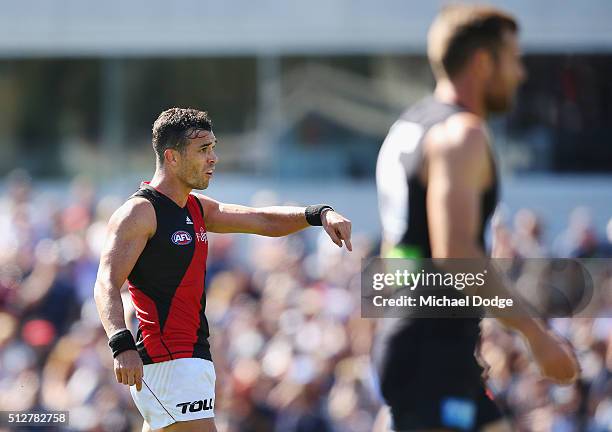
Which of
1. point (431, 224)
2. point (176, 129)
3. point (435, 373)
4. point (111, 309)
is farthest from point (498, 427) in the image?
point (176, 129)

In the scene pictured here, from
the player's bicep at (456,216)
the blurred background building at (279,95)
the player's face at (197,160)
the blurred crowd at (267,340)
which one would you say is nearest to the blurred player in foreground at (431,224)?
the player's bicep at (456,216)

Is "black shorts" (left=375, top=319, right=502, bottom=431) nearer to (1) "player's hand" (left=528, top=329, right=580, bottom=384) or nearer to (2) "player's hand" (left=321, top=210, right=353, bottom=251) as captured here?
(1) "player's hand" (left=528, top=329, right=580, bottom=384)

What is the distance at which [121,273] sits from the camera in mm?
5543

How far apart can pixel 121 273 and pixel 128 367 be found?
0.48 m

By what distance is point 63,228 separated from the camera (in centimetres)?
1314

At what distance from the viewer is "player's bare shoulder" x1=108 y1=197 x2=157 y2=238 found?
5559mm

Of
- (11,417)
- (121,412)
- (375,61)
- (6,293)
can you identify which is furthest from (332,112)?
(11,417)

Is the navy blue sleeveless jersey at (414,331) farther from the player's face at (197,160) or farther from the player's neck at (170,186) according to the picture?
the player's neck at (170,186)

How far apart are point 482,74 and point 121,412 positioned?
608 centimetres

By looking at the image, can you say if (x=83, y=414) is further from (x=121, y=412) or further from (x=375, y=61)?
(x=375, y=61)

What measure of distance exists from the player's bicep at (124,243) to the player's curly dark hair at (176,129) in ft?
1.11

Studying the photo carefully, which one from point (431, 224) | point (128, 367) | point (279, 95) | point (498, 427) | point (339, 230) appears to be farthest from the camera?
point (279, 95)

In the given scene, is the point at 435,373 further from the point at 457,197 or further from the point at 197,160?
the point at 197,160

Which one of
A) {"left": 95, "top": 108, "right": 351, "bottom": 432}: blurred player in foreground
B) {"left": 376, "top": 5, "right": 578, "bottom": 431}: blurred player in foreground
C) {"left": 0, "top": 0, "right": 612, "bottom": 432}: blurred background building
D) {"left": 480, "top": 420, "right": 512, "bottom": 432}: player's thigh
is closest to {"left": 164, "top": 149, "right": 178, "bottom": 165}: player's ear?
{"left": 95, "top": 108, "right": 351, "bottom": 432}: blurred player in foreground
